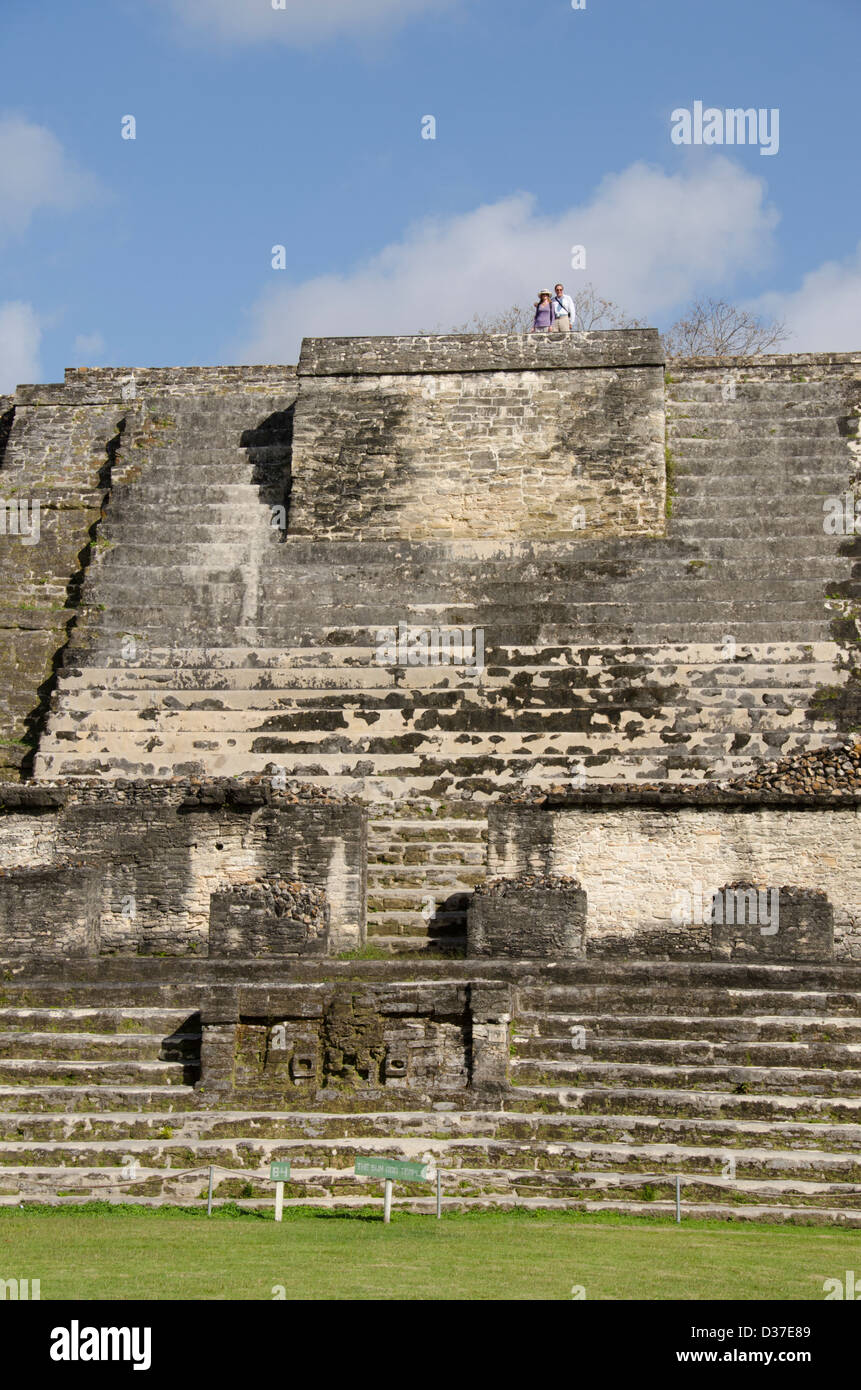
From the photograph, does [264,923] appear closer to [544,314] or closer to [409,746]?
[409,746]

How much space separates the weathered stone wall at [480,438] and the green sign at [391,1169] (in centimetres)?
1016

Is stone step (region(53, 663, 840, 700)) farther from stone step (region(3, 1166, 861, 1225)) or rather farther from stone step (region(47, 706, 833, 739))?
stone step (region(3, 1166, 861, 1225))

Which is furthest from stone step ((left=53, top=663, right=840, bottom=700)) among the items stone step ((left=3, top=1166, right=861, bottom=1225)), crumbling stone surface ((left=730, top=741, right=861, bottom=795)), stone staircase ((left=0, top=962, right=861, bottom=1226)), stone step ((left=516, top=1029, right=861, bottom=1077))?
stone step ((left=3, top=1166, right=861, bottom=1225))

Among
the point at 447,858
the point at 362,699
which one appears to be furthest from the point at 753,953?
the point at 362,699

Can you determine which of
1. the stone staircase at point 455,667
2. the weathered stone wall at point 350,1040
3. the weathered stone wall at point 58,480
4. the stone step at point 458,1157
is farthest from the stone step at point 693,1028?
the weathered stone wall at point 58,480

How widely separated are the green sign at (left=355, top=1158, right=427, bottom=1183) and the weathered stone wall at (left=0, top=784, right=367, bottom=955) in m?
4.43

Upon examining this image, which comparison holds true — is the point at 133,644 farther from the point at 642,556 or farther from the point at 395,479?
the point at 642,556

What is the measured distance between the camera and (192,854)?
545 inches

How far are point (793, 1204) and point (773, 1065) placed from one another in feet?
4.63

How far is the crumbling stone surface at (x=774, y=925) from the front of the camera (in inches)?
495

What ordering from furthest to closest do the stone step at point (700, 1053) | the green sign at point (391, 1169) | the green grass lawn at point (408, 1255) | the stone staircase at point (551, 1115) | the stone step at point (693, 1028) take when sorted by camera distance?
the stone step at point (693, 1028), the stone step at point (700, 1053), the stone staircase at point (551, 1115), the green sign at point (391, 1169), the green grass lawn at point (408, 1255)

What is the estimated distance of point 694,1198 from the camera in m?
9.52

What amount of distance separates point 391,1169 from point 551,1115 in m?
1.56

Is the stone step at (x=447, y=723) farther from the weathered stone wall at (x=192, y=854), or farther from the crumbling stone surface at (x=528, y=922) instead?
the crumbling stone surface at (x=528, y=922)
